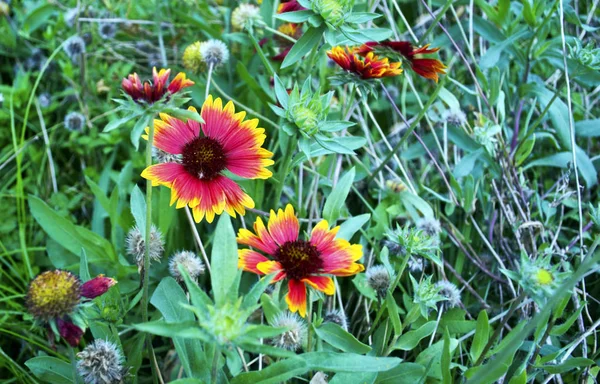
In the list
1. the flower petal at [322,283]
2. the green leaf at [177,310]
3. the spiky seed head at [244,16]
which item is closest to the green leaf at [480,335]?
the flower petal at [322,283]

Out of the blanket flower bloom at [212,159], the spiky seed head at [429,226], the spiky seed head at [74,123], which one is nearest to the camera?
the blanket flower bloom at [212,159]

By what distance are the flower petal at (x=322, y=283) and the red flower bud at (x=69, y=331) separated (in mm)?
408

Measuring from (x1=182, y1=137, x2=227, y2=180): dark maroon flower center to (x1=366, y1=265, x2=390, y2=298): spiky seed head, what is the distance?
45 centimetres

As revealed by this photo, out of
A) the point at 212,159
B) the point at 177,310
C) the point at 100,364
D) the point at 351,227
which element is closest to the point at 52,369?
the point at 100,364

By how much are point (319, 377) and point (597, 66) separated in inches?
43.7

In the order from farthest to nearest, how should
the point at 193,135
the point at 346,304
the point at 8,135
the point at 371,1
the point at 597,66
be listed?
the point at 8,135, the point at 371,1, the point at 346,304, the point at 597,66, the point at 193,135

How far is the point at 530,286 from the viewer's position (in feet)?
3.19

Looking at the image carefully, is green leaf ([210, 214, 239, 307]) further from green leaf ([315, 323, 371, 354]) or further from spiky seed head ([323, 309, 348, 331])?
spiky seed head ([323, 309, 348, 331])

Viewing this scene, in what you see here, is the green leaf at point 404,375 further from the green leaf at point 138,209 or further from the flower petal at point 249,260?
the green leaf at point 138,209

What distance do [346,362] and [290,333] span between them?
0.18 metres

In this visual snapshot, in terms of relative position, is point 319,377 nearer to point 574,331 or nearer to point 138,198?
point 138,198

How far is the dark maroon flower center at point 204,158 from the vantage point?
47.1 inches

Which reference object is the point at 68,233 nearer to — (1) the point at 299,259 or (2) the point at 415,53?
(1) the point at 299,259

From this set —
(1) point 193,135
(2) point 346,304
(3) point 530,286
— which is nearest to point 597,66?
(3) point 530,286
